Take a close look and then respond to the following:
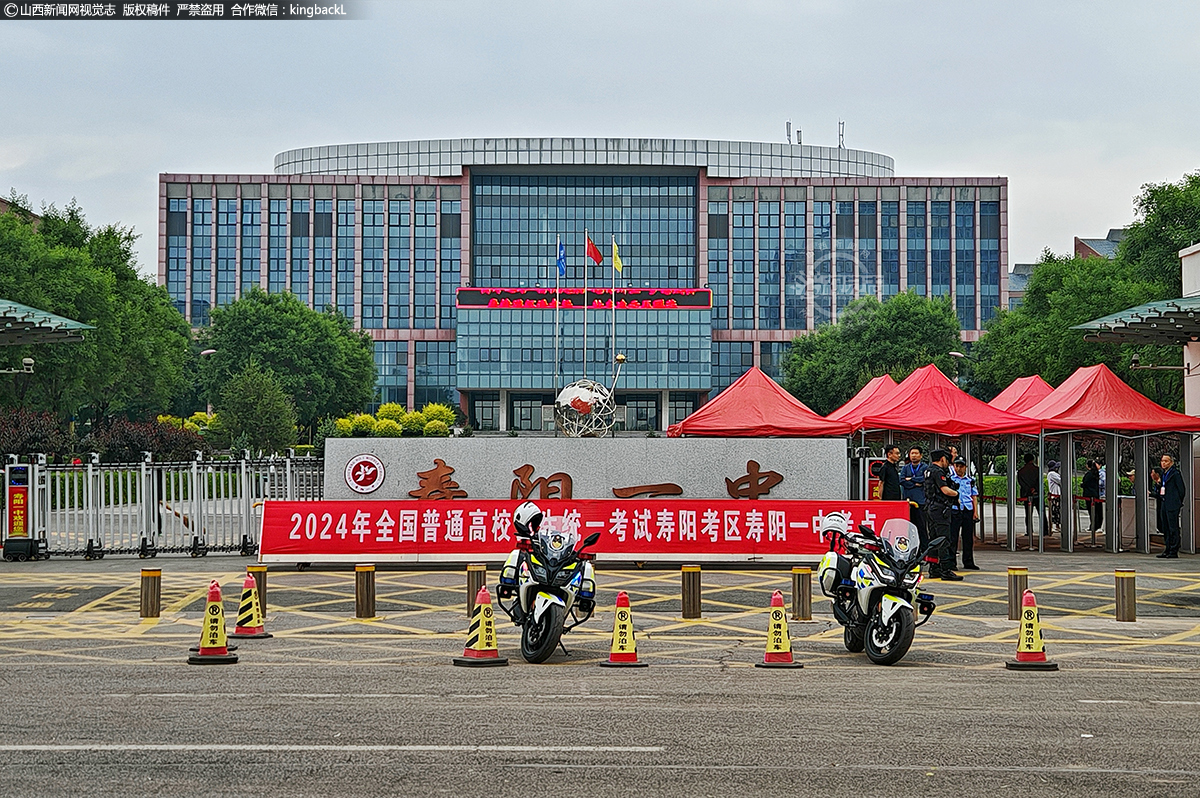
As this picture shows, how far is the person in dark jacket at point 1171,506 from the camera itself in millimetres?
22922

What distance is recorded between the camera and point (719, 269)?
342 ft

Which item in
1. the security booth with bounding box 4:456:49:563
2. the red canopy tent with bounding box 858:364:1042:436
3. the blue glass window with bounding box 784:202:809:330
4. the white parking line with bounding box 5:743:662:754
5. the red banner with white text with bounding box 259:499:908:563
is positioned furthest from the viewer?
the blue glass window with bounding box 784:202:809:330

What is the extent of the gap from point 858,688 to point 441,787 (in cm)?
441

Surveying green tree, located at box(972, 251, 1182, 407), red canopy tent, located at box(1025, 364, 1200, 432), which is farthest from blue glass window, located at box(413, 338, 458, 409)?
red canopy tent, located at box(1025, 364, 1200, 432)

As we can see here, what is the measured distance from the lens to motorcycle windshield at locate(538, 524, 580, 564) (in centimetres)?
1155

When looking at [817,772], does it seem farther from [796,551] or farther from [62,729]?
[796,551]

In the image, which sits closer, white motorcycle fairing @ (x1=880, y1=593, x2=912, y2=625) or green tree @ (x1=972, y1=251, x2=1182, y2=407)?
white motorcycle fairing @ (x1=880, y1=593, x2=912, y2=625)

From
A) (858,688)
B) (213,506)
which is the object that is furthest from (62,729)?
(213,506)

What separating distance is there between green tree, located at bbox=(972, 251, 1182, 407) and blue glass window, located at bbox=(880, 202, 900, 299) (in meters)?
43.0

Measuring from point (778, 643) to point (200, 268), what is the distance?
100m

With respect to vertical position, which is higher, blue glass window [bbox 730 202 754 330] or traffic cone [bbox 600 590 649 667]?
blue glass window [bbox 730 202 754 330]

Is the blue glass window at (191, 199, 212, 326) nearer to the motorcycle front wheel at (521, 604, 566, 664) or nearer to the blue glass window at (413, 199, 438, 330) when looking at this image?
the blue glass window at (413, 199, 438, 330)

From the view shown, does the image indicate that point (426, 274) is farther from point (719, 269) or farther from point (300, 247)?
point (719, 269)

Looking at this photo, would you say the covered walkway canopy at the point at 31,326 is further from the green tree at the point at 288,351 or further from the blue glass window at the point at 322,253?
the blue glass window at the point at 322,253
